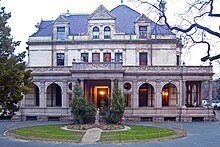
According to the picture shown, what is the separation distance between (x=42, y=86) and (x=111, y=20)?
1272 centimetres

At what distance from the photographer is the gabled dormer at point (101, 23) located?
41562 mm

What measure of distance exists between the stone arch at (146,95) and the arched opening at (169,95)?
1.81 metres

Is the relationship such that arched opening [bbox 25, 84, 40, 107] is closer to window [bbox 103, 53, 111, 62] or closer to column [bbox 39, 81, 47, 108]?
column [bbox 39, 81, 47, 108]

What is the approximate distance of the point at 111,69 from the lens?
3641 cm

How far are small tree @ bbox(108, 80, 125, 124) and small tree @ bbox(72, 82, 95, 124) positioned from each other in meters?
2.23

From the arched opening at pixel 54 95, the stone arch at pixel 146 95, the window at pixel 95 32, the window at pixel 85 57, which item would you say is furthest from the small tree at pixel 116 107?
the arched opening at pixel 54 95

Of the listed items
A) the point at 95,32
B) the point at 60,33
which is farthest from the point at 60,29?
the point at 95,32

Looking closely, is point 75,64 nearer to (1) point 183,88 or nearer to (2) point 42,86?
(2) point 42,86

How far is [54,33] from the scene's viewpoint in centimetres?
4338

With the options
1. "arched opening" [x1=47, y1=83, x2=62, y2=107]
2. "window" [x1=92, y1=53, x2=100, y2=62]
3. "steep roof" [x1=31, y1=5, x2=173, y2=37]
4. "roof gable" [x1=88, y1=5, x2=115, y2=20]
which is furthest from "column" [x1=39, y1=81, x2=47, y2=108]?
"roof gable" [x1=88, y1=5, x2=115, y2=20]

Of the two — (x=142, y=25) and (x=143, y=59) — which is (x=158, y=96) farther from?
(x=142, y=25)

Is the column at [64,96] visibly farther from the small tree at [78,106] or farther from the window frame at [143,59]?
A: the window frame at [143,59]

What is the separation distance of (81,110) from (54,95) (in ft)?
37.5

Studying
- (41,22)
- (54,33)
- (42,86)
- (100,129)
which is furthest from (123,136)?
(41,22)
